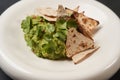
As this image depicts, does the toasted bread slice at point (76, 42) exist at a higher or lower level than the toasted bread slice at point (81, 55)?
higher

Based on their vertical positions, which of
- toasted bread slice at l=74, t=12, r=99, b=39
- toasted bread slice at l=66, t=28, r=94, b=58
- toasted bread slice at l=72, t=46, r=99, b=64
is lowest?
toasted bread slice at l=72, t=46, r=99, b=64

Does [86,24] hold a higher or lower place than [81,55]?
higher

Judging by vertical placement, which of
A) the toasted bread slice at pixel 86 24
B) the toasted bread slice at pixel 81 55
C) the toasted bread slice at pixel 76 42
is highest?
the toasted bread slice at pixel 86 24

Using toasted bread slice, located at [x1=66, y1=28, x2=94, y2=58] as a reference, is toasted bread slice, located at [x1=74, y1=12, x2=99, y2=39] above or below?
above

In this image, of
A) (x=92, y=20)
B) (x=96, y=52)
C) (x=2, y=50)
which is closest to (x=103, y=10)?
(x=92, y=20)
